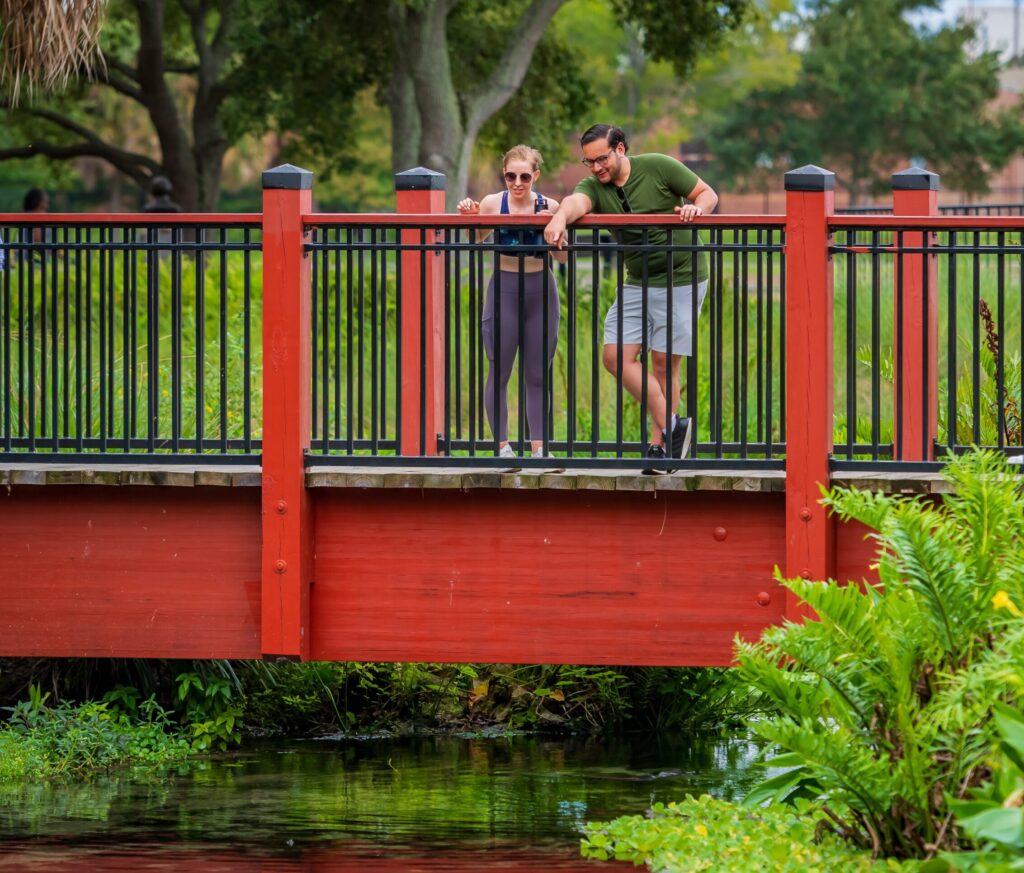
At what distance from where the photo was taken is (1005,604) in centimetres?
657

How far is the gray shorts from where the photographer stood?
29.5ft

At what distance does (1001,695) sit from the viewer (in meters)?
6.57

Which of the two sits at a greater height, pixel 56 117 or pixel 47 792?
pixel 56 117

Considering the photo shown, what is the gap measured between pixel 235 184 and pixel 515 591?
2250 inches

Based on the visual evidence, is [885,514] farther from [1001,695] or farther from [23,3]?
[23,3]

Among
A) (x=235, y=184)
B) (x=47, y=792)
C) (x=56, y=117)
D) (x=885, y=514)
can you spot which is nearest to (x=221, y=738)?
(x=47, y=792)

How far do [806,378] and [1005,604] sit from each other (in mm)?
2095

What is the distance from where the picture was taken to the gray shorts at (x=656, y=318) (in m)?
9.00

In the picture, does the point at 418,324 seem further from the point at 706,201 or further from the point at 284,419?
the point at 706,201

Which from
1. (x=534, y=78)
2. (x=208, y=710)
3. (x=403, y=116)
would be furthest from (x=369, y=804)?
(x=534, y=78)

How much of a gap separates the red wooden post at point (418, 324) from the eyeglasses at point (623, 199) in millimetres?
963

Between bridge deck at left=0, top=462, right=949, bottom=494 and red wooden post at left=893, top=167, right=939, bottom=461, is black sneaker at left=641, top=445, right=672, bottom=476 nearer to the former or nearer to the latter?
bridge deck at left=0, top=462, right=949, bottom=494

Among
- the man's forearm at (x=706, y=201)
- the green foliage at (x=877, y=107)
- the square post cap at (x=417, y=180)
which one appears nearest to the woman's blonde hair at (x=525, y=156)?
the square post cap at (x=417, y=180)

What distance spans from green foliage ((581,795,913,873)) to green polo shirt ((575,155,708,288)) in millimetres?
2503
